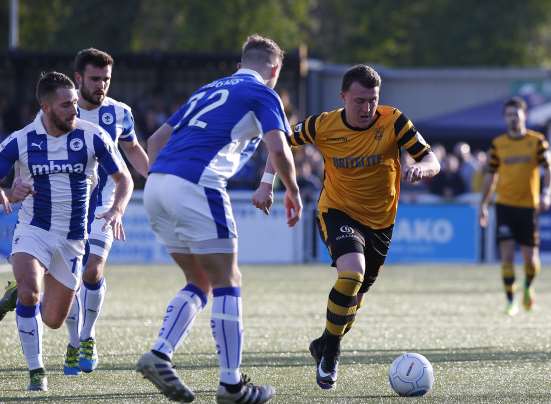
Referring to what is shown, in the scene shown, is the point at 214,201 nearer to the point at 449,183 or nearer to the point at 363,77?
the point at 363,77

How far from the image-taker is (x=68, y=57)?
83.3 feet

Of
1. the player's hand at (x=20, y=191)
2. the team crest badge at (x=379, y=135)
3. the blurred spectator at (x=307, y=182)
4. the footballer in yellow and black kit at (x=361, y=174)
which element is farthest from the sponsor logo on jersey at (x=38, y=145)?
the blurred spectator at (x=307, y=182)

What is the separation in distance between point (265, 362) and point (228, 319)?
262 centimetres

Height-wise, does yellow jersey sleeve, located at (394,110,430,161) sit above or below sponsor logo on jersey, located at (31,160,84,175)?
above

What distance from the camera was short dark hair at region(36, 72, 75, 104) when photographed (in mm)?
7645

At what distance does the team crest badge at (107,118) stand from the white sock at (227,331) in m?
2.42

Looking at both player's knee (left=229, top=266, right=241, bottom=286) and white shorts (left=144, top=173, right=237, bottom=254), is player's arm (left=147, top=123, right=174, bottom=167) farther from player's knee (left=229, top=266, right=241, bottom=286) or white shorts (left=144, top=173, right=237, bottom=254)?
player's knee (left=229, top=266, right=241, bottom=286)

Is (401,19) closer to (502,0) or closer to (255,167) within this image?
(502,0)

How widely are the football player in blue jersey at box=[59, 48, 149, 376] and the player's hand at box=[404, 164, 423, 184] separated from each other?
1.93 metres

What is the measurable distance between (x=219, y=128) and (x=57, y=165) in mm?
1512

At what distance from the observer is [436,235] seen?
22.3 meters

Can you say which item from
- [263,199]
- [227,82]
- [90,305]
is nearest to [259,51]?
[227,82]

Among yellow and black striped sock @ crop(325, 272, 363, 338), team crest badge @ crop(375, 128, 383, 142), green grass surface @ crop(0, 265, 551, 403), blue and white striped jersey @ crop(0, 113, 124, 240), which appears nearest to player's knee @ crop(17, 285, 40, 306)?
blue and white striped jersey @ crop(0, 113, 124, 240)

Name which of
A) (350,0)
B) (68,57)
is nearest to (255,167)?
(68,57)
